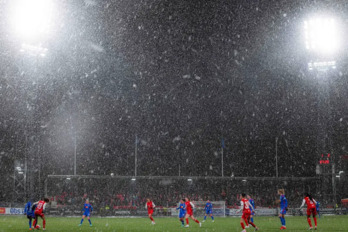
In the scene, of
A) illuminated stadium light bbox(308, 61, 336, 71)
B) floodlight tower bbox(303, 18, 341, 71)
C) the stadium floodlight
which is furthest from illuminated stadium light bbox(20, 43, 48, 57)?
illuminated stadium light bbox(308, 61, 336, 71)

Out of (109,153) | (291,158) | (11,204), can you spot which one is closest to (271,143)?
(291,158)

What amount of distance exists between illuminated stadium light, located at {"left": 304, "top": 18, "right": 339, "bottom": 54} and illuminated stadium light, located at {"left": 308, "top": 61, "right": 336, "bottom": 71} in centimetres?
104

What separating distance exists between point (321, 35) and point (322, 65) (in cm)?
286

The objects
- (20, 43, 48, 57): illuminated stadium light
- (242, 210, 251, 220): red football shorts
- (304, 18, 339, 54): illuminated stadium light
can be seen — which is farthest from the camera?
(304, 18, 339, 54): illuminated stadium light

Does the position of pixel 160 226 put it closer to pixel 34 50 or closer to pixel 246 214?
pixel 246 214

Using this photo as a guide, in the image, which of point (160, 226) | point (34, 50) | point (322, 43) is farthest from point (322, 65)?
point (34, 50)

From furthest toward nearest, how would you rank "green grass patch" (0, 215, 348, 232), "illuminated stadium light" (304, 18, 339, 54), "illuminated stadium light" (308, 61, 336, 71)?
1. "illuminated stadium light" (308, 61, 336, 71)
2. "illuminated stadium light" (304, 18, 339, 54)
3. "green grass patch" (0, 215, 348, 232)

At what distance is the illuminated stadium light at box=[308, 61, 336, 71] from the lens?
1371 inches

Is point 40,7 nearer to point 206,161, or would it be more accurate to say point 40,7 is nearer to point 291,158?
point 206,161

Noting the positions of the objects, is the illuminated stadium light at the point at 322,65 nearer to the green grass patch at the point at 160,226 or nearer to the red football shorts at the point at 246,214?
the green grass patch at the point at 160,226

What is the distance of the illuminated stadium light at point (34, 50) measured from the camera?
97.2ft

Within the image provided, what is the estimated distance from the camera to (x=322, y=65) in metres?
34.9

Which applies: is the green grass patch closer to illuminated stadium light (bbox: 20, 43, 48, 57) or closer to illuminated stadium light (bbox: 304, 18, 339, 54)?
illuminated stadium light (bbox: 20, 43, 48, 57)

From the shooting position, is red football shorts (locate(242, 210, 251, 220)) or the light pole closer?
red football shorts (locate(242, 210, 251, 220))
